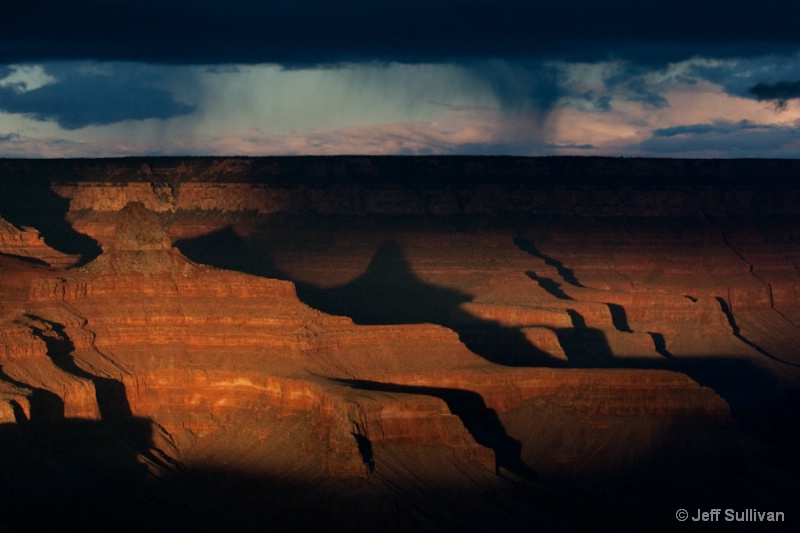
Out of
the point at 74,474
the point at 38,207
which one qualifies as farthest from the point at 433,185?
the point at 74,474

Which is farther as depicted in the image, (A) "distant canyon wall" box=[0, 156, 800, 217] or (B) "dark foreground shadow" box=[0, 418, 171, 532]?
(A) "distant canyon wall" box=[0, 156, 800, 217]

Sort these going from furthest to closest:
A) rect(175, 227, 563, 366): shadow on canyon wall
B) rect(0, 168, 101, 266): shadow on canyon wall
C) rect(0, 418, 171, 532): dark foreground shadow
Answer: rect(0, 168, 101, 266): shadow on canyon wall, rect(175, 227, 563, 366): shadow on canyon wall, rect(0, 418, 171, 532): dark foreground shadow

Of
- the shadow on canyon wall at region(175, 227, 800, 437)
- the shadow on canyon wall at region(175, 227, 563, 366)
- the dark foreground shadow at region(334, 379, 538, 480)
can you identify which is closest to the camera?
the dark foreground shadow at region(334, 379, 538, 480)

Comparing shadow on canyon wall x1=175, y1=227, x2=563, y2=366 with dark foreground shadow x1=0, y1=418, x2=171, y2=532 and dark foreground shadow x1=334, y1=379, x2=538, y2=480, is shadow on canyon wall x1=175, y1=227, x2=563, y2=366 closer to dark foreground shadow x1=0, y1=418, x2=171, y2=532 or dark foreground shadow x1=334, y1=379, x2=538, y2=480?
dark foreground shadow x1=334, y1=379, x2=538, y2=480

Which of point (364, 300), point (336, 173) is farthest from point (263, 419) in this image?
point (336, 173)

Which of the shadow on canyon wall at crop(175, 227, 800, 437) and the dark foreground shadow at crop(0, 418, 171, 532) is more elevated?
the shadow on canyon wall at crop(175, 227, 800, 437)

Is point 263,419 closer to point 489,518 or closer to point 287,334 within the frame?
point 287,334

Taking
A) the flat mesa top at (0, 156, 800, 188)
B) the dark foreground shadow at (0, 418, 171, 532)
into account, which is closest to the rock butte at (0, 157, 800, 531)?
the dark foreground shadow at (0, 418, 171, 532)

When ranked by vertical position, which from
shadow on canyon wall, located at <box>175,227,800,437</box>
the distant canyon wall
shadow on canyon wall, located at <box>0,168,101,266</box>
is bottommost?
shadow on canyon wall, located at <box>175,227,800,437</box>

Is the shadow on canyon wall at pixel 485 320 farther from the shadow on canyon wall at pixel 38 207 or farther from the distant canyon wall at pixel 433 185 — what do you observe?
the shadow on canyon wall at pixel 38 207
